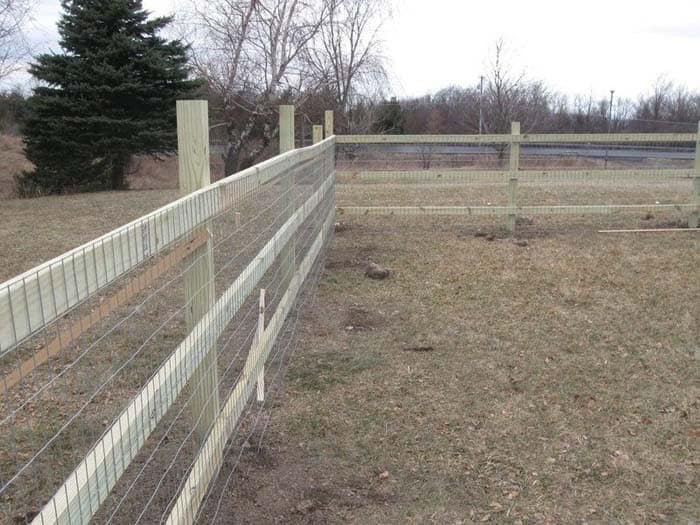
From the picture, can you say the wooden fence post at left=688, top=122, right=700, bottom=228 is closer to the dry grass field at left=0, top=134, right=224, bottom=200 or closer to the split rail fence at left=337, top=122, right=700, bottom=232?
the split rail fence at left=337, top=122, right=700, bottom=232

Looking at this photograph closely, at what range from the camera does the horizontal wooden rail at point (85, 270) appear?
1.09 meters

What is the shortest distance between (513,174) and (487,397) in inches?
209

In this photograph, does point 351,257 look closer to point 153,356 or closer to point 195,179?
point 153,356

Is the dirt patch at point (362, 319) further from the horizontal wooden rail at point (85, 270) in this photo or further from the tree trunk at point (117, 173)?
the tree trunk at point (117, 173)

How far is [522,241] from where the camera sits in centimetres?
855

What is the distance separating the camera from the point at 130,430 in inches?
70.4

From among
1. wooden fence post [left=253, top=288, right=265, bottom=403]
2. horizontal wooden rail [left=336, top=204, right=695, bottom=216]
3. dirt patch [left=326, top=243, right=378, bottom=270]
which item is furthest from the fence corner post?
horizontal wooden rail [left=336, top=204, right=695, bottom=216]

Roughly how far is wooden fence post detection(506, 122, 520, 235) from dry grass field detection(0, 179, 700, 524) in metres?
1.42

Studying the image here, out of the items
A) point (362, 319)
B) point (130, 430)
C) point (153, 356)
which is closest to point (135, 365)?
point (153, 356)

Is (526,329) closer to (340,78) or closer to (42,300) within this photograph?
(42,300)

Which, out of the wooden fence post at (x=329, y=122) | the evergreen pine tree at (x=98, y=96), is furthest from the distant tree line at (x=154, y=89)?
the wooden fence post at (x=329, y=122)

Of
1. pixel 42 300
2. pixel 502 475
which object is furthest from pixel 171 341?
pixel 42 300

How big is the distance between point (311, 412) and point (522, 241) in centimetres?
540

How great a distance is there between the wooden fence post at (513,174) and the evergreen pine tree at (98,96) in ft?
37.2
